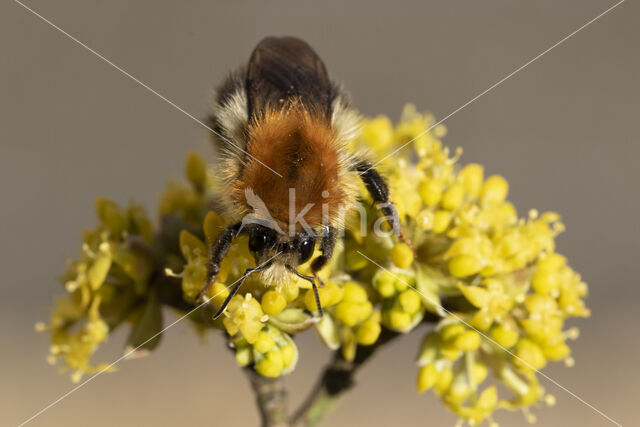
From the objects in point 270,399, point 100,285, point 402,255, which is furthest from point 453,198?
point 100,285

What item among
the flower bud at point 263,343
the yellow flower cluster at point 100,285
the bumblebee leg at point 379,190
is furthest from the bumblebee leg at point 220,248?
the yellow flower cluster at point 100,285

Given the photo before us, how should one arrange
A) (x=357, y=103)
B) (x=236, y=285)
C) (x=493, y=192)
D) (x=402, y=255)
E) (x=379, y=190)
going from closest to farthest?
1. (x=236, y=285)
2. (x=379, y=190)
3. (x=402, y=255)
4. (x=493, y=192)
5. (x=357, y=103)

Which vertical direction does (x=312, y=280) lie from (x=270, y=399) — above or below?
above

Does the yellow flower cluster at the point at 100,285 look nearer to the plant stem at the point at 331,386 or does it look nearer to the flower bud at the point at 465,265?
the plant stem at the point at 331,386

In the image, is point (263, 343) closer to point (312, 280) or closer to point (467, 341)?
point (312, 280)

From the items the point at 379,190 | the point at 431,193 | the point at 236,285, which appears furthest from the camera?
the point at 431,193

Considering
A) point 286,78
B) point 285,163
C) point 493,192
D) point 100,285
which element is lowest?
point 100,285

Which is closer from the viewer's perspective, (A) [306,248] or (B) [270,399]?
(A) [306,248]

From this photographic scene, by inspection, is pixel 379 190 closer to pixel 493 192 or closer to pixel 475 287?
pixel 475 287

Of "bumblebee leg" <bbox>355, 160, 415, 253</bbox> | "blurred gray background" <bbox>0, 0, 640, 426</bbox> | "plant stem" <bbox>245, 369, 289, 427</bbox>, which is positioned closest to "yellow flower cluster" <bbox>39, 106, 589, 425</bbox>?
"bumblebee leg" <bbox>355, 160, 415, 253</bbox>
